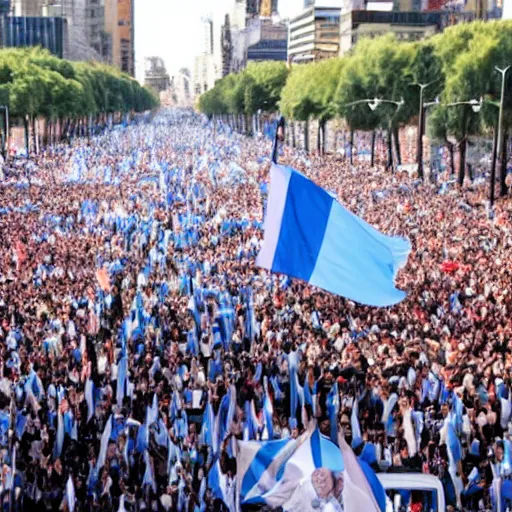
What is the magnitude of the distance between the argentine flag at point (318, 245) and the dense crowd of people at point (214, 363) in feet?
4.96

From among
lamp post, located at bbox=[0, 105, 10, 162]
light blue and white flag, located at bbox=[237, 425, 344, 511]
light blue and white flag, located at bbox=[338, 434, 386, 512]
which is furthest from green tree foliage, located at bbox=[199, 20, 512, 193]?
light blue and white flag, located at bbox=[338, 434, 386, 512]

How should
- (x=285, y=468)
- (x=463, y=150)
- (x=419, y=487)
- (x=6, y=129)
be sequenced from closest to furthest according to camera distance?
(x=285, y=468) < (x=419, y=487) < (x=463, y=150) < (x=6, y=129)

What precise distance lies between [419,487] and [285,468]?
1.28 meters

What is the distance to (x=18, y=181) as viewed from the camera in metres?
51.2

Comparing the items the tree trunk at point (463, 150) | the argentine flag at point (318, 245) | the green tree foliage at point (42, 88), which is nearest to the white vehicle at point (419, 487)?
the argentine flag at point (318, 245)

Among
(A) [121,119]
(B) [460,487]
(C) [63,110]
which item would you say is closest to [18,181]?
(B) [460,487]

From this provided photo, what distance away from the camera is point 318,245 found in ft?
42.4

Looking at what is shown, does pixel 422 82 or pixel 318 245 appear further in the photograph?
pixel 422 82

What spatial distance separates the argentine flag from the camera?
12.8m

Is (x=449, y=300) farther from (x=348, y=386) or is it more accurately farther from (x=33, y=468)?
(x=33, y=468)

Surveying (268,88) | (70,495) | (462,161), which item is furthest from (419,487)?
(268,88)

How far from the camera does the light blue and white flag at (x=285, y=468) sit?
358 inches

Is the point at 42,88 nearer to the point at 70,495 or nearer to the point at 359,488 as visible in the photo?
the point at 70,495

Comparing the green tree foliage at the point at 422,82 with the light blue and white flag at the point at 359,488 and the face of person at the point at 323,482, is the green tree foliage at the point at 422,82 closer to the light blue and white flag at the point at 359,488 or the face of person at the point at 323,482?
the face of person at the point at 323,482
